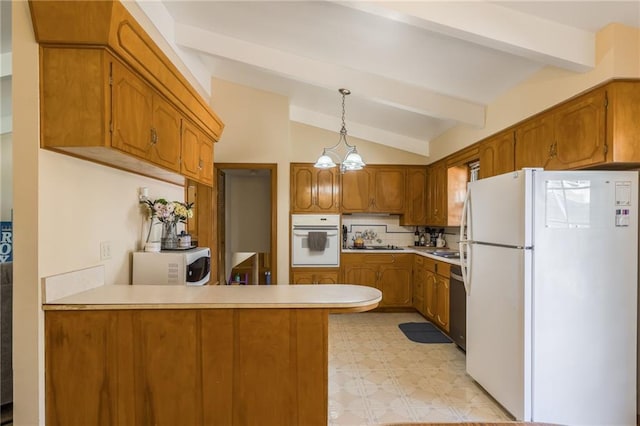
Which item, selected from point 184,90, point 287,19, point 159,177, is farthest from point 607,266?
point 159,177

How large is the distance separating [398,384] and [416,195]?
3.10 metres

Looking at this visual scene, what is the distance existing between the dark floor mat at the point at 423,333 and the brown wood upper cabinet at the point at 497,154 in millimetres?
1906

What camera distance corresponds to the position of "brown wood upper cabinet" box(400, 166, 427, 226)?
204 inches

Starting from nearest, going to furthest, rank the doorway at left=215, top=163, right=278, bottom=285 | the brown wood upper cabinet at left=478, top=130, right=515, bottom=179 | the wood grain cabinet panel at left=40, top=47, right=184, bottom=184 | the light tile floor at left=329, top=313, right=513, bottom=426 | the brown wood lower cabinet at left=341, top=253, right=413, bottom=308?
the wood grain cabinet panel at left=40, top=47, right=184, bottom=184 < the light tile floor at left=329, top=313, right=513, bottom=426 < the brown wood upper cabinet at left=478, top=130, right=515, bottom=179 < the brown wood lower cabinet at left=341, top=253, right=413, bottom=308 < the doorway at left=215, top=163, right=278, bottom=285

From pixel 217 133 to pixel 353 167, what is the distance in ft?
4.78

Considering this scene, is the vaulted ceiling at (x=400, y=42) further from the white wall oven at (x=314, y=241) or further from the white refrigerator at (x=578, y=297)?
the white wall oven at (x=314, y=241)

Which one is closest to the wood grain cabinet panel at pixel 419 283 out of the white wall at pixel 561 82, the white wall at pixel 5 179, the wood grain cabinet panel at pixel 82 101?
the white wall at pixel 561 82

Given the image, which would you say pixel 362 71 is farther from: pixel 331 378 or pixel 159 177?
pixel 331 378

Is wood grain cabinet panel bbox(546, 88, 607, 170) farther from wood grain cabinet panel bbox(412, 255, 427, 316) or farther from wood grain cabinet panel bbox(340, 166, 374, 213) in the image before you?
wood grain cabinet panel bbox(340, 166, 374, 213)

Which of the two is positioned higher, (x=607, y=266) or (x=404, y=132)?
(x=404, y=132)

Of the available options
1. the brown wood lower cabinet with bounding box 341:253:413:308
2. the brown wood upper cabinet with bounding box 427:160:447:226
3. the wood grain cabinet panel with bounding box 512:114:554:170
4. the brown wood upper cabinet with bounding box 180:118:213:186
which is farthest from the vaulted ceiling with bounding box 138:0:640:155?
the brown wood lower cabinet with bounding box 341:253:413:308

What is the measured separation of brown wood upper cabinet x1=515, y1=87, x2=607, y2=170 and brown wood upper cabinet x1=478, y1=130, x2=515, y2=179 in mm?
131

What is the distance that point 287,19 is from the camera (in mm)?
2688

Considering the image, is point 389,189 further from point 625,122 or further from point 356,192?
point 625,122
